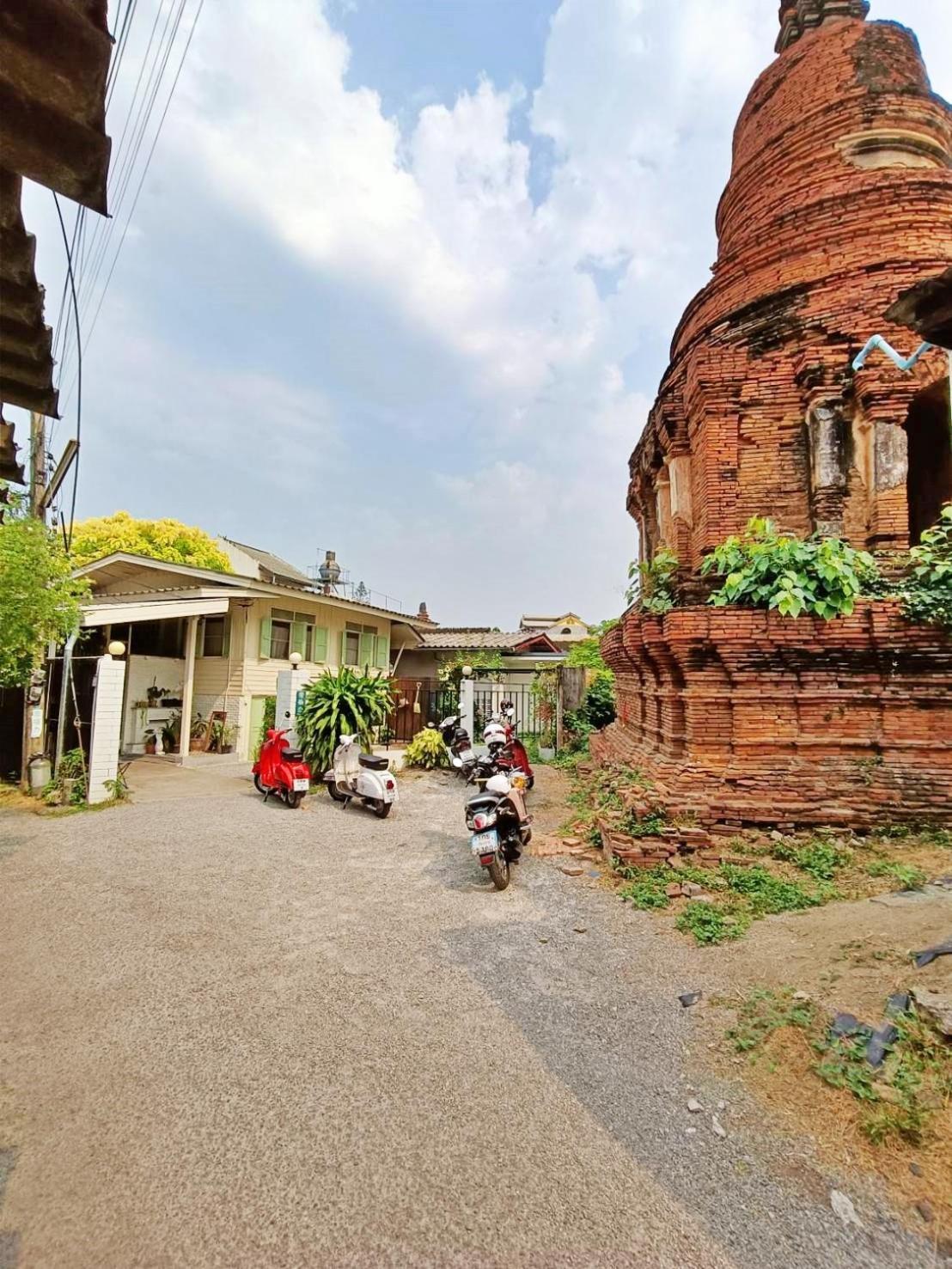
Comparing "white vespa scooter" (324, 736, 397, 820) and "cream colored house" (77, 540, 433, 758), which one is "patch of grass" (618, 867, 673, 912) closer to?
"white vespa scooter" (324, 736, 397, 820)

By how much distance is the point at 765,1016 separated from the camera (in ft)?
9.54

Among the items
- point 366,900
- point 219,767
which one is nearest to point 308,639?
point 219,767

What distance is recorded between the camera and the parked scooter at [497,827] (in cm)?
494

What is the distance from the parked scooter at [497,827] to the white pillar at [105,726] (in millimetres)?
5463

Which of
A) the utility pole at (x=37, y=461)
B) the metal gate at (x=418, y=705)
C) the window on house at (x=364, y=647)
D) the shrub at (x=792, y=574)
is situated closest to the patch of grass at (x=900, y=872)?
the shrub at (x=792, y=574)

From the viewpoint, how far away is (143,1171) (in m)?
2.06

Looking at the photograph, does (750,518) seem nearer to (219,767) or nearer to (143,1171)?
(143,1171)

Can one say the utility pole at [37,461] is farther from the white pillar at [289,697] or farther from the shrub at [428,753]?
the shrub at [428,753]

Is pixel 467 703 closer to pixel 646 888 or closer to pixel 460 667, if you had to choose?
pixel 460 667

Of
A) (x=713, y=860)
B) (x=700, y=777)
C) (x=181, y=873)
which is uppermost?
(x=700, y=777)

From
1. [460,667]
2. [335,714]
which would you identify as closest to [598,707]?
[460,667]

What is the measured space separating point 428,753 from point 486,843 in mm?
6474

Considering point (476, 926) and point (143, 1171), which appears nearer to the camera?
point (143, 1171)

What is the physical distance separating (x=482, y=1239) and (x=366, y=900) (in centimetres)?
307
